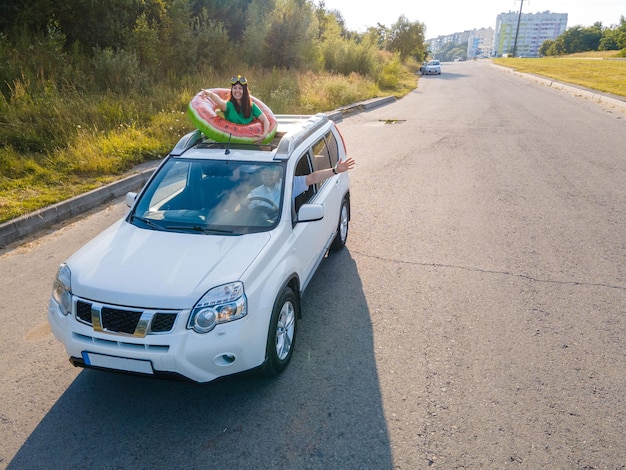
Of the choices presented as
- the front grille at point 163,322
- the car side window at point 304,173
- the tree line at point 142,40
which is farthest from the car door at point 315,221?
the tree line at point 142,40

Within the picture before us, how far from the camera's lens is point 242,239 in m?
3.62

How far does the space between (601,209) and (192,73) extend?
1487 cm

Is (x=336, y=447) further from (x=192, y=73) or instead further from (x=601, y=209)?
(x=192, y=73)

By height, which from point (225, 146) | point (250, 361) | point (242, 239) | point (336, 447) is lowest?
point (336, 447)

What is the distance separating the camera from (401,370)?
3697 mm

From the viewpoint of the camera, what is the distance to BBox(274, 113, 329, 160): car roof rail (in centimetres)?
433

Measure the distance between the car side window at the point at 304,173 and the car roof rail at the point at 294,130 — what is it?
0.53 ft

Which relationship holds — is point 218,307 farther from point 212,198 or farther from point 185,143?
point 185,143

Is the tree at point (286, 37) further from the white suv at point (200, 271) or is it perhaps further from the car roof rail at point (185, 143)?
the white suv at point (200, 271)

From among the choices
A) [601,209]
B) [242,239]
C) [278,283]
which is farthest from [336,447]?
[601,209]

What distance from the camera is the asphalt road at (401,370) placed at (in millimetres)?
2965

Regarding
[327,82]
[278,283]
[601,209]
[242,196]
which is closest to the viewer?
[278,283]

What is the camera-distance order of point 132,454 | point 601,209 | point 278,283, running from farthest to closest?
point 601,209 → point 278,283 → point 132,454

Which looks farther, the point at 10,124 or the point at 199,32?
the point at 199,32
